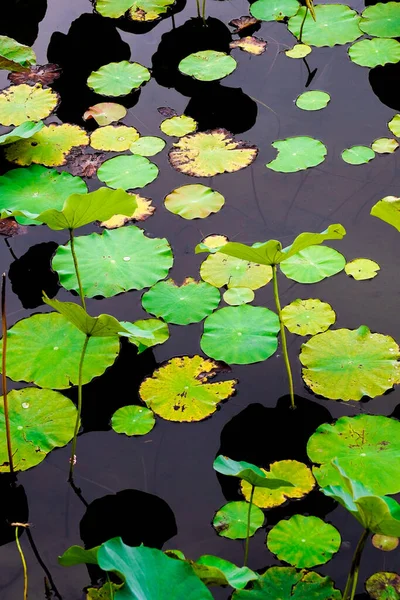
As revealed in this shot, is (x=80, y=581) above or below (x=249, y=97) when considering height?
below

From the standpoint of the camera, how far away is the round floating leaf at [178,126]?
166 inches

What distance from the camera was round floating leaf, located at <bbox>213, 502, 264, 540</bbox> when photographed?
251cm

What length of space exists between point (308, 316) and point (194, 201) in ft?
3.10

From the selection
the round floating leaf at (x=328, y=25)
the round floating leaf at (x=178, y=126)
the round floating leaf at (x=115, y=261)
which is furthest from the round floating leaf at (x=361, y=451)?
the round floating leaf at (x=328, y=25)

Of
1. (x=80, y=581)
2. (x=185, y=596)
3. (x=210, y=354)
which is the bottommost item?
(x=80, y=581)

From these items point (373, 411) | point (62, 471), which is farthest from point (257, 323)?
point (62, 471)

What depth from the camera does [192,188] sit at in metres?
3.85

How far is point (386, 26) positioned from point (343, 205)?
173cm

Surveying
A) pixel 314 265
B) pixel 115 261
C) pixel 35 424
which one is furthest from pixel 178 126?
pixel 35 424

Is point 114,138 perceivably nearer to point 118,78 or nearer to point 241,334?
point 118,78

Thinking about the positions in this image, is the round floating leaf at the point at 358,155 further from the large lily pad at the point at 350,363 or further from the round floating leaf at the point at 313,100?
the large lily pad at the point at 350,363

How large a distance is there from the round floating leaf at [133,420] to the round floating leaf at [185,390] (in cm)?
4

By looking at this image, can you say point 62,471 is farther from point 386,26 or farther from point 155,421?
point 386,26

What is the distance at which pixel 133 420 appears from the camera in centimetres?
289
